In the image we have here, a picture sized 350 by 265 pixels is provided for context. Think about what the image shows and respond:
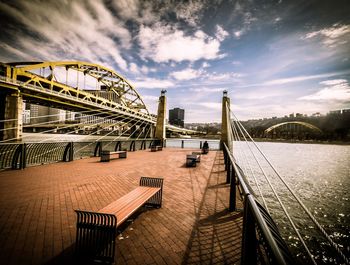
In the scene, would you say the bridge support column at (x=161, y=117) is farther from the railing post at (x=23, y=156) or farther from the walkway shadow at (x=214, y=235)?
the walkway shadow at (x=214, y=235)

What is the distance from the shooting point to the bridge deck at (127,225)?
310 cm

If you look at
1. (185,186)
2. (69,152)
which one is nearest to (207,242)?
(185,186)

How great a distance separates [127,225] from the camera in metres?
4.10

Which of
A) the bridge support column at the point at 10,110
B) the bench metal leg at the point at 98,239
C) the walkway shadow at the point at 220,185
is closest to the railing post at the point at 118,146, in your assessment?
the walkway shadow at the point at 220,185

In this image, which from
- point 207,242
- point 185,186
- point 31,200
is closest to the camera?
point 207,242

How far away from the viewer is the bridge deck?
3096 mm

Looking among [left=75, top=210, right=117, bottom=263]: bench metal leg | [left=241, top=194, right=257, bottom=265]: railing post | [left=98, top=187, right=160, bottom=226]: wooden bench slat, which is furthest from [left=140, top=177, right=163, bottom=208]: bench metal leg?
[left=241, top=194, right=257, bottom=265]: railing post

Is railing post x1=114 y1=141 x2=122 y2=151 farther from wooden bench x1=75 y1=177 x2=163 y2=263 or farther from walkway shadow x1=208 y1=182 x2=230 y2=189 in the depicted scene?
wooden bench x1=75 y1=177 x2=163 y2=263

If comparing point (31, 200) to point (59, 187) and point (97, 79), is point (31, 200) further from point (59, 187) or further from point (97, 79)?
point (97, 79)

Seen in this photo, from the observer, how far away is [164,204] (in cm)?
533

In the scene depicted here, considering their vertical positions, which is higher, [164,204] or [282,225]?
[164,204]

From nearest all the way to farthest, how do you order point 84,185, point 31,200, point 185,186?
point 31,200
point 84,185
point 185,186

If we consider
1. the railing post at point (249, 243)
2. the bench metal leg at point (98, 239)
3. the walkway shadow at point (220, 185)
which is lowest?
the walkway shadow at point (220, 185)

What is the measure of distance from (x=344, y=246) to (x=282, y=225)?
1.57m
